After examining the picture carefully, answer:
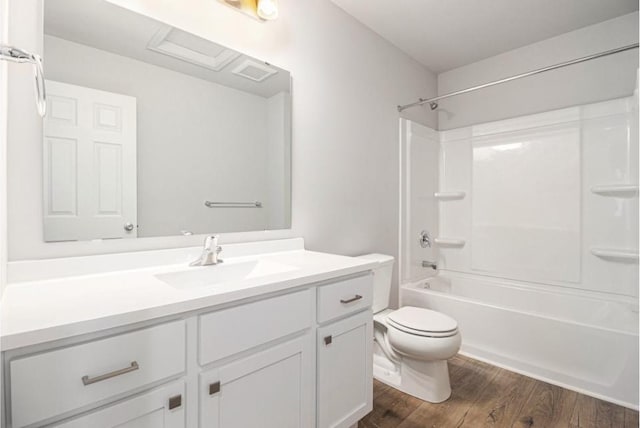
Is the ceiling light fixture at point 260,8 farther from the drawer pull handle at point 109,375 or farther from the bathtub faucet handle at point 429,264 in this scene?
the bathtub faucet handle at point 429,264

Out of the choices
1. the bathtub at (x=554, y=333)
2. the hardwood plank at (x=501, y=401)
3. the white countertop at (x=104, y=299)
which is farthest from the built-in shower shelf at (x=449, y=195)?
the white countertop at (x=104, y=299)

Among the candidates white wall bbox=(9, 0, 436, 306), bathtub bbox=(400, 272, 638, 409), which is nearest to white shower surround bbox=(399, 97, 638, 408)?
bathtub bbox=(400, 272, 638, 409)

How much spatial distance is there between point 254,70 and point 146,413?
1510 millimetres

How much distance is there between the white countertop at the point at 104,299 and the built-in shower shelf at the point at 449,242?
196 cm

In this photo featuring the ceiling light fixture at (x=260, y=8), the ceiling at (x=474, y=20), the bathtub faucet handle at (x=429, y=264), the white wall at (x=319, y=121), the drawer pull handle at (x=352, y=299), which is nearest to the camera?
the white wall at (x=319, y=121)

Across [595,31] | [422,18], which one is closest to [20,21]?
[422,18]

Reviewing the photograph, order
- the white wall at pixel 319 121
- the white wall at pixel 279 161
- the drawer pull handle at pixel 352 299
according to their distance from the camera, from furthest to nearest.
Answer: the white wall at pixel 279 161, the drawer pull handle at pixel 352 299, the white wall at pixel 319 121

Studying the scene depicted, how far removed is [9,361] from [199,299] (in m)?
0.37

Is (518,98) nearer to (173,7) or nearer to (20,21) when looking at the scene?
(173,7)

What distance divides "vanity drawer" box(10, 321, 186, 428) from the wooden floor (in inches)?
48.2

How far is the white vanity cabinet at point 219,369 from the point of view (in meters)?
0.66

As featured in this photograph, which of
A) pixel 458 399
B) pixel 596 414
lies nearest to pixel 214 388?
pixel 458 399

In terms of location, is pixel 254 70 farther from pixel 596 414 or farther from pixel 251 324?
pixel 596 414

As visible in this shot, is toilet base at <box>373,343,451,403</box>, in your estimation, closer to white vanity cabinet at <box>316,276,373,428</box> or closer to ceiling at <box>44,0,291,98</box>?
white vanity cabinet at <box>316,276,373,428</box>
